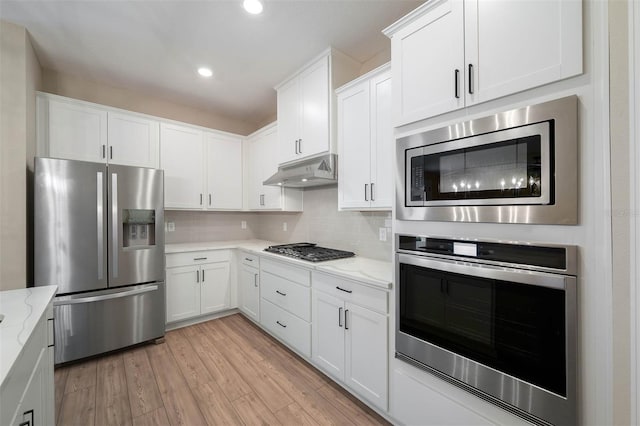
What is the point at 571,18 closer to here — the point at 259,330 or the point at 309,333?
the point at 309,333

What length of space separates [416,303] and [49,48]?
389 centimetres

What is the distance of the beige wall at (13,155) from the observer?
83.2 inches

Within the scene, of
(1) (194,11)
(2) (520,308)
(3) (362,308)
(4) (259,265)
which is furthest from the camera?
(4) (259,265)

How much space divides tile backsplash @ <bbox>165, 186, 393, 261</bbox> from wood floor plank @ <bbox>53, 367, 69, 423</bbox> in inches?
65.7

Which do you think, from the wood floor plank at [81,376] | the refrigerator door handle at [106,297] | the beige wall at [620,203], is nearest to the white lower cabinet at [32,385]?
the wood floor plank at [81,376]

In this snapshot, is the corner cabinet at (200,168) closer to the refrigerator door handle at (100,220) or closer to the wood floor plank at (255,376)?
the refrigerator door handle at (100,220)

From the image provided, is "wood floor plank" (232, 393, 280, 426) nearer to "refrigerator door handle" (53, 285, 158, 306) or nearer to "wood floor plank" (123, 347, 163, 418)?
"wood floor plank" (123, 347, 163, 418)

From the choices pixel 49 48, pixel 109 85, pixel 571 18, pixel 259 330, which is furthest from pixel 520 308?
pixel 109 85

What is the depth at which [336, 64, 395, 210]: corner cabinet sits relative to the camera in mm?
1969

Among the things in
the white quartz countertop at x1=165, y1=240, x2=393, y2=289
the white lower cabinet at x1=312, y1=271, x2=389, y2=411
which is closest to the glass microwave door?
the white quartz countertop at x1=165, y1=240, x2=393, y2=289

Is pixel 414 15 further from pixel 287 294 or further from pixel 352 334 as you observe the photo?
pixel 287 294

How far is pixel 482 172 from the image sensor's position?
49.7 inches

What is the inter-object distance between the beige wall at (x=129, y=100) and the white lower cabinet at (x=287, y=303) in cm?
244

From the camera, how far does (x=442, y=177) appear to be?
4.62 feet
